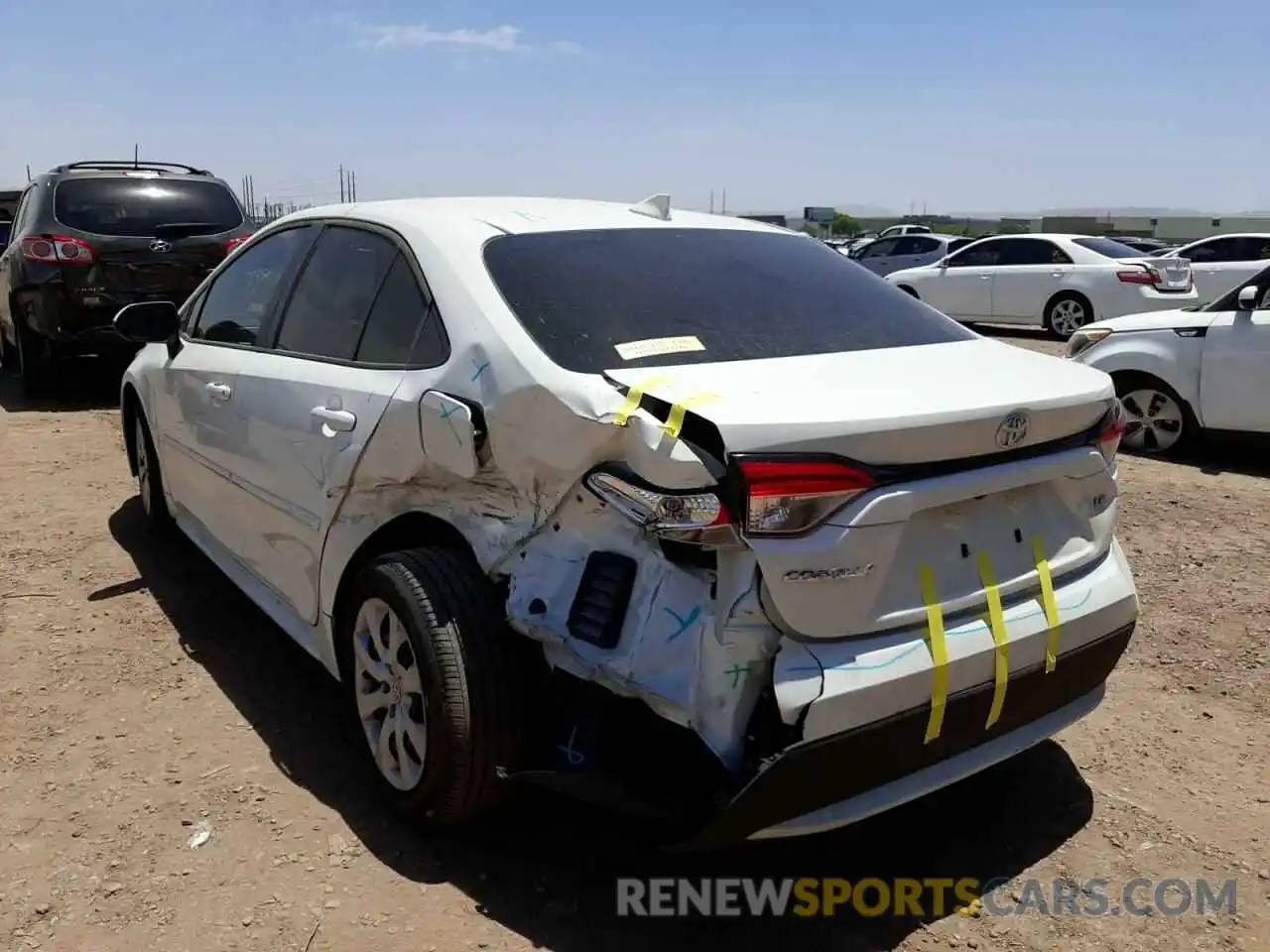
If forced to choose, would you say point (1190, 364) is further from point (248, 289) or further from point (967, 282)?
point (967, 282)

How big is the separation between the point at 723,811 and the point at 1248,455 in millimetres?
6512

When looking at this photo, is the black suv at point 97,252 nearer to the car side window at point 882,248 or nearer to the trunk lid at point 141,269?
the trunk lid at point 141,269

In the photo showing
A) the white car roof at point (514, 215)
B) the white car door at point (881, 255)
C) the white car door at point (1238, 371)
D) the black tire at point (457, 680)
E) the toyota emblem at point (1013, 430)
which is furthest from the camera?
the white car door at point (881, 255)

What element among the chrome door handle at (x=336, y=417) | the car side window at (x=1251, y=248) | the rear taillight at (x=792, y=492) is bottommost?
the chrome door handle at (x=336, y=417)

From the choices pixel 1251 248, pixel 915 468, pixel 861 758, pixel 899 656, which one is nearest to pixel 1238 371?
pixel 915 468

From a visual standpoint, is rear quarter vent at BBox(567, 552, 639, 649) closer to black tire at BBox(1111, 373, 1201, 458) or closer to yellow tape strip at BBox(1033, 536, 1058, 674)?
yellow tape strip at BBox(1033, 536, 1058, 674)

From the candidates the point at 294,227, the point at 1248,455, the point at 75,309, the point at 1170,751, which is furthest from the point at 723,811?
the point at 75,309

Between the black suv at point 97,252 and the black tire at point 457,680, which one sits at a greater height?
the black suv at point 97,252

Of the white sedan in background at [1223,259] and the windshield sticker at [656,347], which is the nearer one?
the windshield sticker at [656,347]

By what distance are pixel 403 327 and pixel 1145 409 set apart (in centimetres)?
587

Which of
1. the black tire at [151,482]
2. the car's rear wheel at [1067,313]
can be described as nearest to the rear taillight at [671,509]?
the black tire at [151,482]

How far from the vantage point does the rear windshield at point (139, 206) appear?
8336 millimetres

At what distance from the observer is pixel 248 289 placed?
4008 mm

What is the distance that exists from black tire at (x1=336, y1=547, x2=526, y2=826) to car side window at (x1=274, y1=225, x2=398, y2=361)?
853 millimetres
